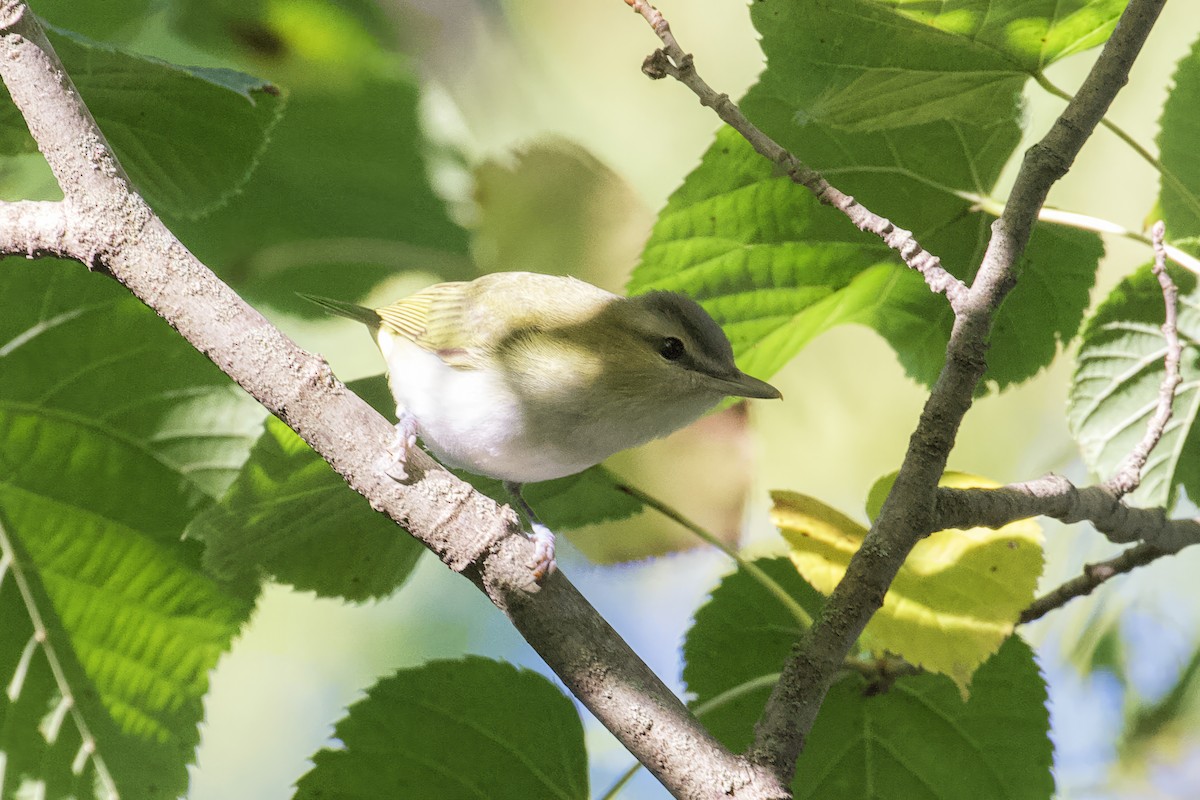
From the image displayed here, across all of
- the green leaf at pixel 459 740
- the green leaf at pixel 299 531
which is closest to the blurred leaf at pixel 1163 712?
the green leaf at pixel 459 740

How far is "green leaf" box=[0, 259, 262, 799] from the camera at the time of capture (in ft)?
3.29

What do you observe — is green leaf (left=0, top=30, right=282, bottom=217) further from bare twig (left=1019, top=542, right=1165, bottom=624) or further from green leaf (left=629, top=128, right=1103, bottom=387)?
bare twig (left=1019, top=542, right=1165, bottom=624)

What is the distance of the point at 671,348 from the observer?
0.83m

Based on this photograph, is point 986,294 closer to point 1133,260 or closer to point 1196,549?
point 1133,260

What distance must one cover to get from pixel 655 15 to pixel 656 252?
1.00ft

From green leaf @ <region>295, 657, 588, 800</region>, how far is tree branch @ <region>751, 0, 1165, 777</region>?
10.2 inches

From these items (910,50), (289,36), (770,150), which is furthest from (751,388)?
(289,36)

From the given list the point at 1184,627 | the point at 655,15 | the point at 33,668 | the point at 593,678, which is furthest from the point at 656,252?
the point at 1184,627

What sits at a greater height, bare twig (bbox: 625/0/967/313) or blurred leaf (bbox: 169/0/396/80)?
blurred leaf (bbox: 169/0/396/80)

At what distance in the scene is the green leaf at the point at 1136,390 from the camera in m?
0.99

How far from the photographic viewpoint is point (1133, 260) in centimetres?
137

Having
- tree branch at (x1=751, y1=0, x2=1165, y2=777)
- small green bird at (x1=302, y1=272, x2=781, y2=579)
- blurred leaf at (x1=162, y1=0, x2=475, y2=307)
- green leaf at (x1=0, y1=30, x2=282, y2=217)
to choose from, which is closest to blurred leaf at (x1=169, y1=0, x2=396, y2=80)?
blurred leaf at (x1=162, y1=0, x2=475, y2=307)

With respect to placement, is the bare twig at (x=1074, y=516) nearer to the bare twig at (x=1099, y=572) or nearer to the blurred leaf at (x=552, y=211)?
the bare twig at (x=1099, y=572)

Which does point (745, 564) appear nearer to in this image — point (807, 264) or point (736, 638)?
point (736, 638)
